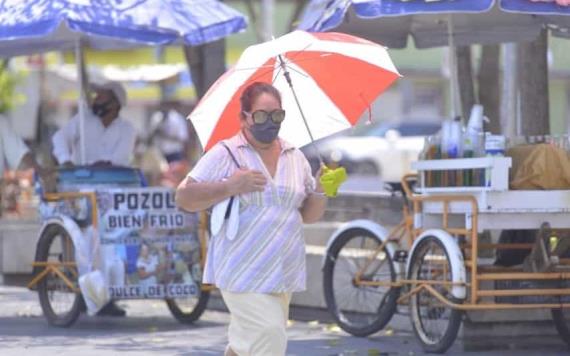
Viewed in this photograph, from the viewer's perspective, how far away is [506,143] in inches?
386

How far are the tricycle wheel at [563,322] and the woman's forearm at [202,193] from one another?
3.58 m

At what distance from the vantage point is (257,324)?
22.7 feet

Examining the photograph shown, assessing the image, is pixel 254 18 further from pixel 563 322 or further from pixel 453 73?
pixel 563 322

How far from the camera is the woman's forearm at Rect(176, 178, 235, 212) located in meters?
6.95

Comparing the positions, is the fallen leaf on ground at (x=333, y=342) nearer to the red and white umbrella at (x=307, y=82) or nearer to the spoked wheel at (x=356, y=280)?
the spoked wheel at (x=356, y=280)

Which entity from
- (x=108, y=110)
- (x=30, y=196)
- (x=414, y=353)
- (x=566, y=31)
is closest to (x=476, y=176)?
(x=414, y=353)

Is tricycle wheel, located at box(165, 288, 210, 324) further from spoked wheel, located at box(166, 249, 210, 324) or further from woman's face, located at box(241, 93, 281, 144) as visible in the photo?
woman's face, located at box(241, 93, 281, 144)

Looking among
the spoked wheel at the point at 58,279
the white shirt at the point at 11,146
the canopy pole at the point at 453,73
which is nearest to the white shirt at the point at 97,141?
the white shirt at the point at 11,146

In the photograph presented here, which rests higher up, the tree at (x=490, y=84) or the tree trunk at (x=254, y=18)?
the tree trunk at (x=254, y=18)

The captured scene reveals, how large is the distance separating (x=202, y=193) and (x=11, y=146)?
4.92m

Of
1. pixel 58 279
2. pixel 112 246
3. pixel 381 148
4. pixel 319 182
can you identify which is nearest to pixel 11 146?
pixel 58 279

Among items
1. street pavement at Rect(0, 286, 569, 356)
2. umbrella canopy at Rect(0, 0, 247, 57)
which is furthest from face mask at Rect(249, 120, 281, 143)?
umbrella canopy at Rect(0, 0, 247, 57)

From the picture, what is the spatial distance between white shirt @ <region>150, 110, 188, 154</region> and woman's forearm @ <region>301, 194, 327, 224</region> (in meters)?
19.0

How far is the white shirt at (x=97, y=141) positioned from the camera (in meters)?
11.9
